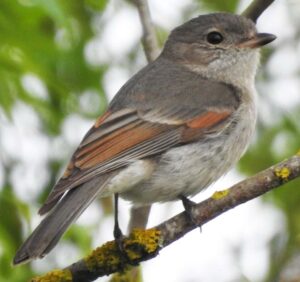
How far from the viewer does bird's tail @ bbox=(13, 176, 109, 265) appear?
4570 millimetres

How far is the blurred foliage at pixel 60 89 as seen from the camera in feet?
17.3

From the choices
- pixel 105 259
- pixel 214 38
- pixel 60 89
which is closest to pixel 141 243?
pixel 105 259

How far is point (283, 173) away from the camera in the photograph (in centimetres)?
472

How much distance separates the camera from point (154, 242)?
482 centimetres

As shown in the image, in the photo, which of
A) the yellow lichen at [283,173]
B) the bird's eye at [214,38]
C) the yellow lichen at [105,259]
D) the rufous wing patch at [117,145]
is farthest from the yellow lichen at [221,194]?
the bird's eye at [214,38]

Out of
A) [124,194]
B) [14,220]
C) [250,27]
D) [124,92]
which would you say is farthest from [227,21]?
[14,220]

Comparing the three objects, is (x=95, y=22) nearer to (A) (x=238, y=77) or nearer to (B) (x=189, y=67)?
(B) (x=189, y=67)

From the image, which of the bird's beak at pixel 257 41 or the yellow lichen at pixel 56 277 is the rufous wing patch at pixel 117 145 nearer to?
the yellow lichen at pixel 56 277

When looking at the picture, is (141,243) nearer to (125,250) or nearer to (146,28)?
(125,250)

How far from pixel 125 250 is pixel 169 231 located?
284 millimetres

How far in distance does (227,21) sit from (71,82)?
1360 millimetres

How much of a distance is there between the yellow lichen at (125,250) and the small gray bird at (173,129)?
243mm

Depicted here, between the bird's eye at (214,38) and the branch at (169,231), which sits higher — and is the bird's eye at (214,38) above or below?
above

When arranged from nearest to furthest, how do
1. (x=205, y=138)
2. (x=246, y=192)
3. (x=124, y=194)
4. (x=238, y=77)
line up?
(x=246, y=192) → (x=124, y=194) → (x=205, y=138) → (x=238, y=77)
